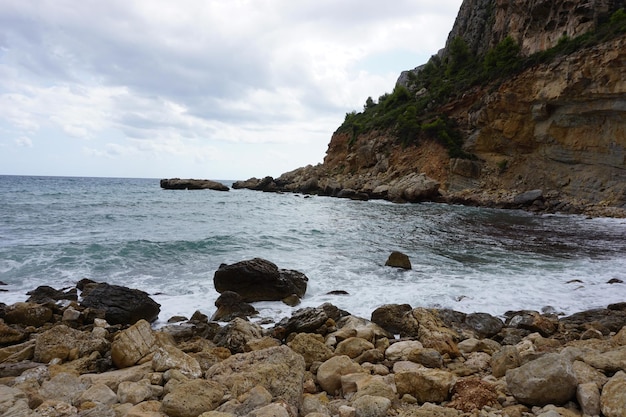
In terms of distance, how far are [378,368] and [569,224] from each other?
21958 millimetres

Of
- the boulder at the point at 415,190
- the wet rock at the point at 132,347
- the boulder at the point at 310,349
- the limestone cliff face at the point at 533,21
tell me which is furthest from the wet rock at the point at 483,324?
the limestone cliff face at the point at 533,21

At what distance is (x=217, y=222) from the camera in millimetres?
22250

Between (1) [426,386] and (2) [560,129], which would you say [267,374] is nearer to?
(1) [426,386]

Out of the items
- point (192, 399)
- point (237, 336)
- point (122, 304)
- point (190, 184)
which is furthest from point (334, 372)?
point (190, 184)

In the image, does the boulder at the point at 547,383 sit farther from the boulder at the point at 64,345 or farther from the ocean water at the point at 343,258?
the boulder at the point at 64,345

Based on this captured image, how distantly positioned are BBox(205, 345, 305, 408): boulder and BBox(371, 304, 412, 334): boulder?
9.37ft

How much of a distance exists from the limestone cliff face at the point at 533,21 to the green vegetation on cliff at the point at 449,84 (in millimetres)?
1650

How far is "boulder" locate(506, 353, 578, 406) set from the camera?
11.7 feet

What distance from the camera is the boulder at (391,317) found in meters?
7.04

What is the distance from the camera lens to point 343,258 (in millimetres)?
13422

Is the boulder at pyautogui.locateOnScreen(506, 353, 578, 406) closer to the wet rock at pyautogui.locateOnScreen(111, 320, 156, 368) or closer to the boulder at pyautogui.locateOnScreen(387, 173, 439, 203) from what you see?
the wet rock at pyautogui.locateOnScreen(111, 320, 156, 368)

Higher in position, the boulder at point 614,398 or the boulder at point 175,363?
the boulder at point 614,398

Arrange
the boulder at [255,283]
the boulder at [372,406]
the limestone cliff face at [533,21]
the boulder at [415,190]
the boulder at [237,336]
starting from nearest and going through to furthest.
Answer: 1. the boulder at [372,406]
2. the boulder at [237,336]
3. the boulder at [255,283]
4. the limestone cliff face at [533,21]
5. the boulder at [415,190]

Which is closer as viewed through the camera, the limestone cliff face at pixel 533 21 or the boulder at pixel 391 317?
the boulder at pixel 391 317
